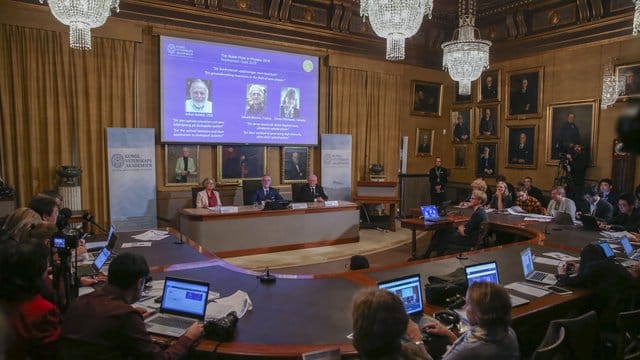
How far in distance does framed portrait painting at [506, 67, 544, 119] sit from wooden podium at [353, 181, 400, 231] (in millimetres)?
3086

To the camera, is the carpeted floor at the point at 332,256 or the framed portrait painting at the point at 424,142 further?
the framed portrait painting at the point at 424,142

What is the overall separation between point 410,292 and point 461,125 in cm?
873

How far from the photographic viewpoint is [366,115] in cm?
984

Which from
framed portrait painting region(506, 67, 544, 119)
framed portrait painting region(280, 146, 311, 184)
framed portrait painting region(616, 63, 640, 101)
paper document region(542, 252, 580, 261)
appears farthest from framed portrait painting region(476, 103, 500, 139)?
paper document region(542, 252, 580, 261)

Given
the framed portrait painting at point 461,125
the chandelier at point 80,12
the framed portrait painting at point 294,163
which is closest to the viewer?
the chandelier at point 80,12

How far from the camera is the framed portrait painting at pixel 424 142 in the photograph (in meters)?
10.7

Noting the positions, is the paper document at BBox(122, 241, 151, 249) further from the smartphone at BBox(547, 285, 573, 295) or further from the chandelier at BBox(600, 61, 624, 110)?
the chandelier at BBox(600, 61, 624, 110)

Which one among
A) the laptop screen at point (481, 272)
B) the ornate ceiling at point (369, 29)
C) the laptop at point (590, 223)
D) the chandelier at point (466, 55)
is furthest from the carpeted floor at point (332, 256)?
the ornate ceiling at point (369, 29)

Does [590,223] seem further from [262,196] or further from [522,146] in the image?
[262,196]

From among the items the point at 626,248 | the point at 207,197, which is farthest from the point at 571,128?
the point at 207,197

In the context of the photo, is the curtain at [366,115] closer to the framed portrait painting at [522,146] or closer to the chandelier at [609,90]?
the framed portrait painting at [522,146]

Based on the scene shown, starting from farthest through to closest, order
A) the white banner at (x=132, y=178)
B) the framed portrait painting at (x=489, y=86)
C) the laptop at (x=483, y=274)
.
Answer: the framed portrait painting at (x=489, y=86), the white banner at (x=132, y=178), the laptop at (x=483, y=274)

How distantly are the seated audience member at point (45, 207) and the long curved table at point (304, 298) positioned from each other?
72cm

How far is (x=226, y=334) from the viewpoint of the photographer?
217cm
